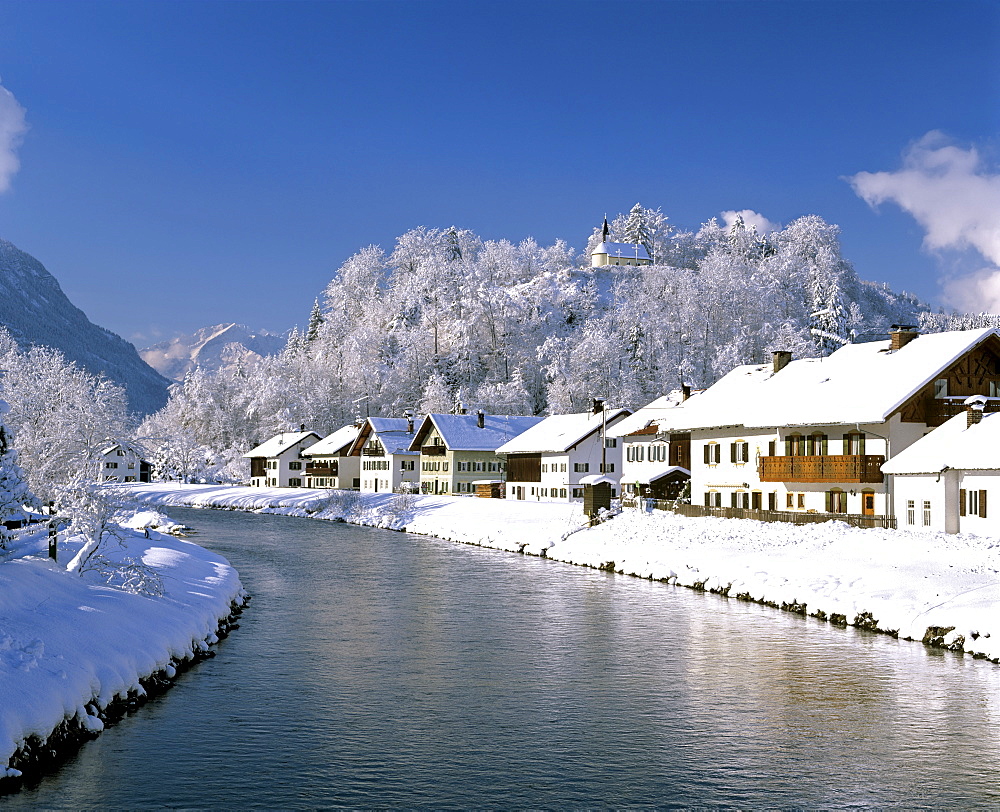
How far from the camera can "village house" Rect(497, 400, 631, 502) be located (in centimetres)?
9069

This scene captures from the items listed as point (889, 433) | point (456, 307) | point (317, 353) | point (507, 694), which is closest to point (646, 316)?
point (456, 307)

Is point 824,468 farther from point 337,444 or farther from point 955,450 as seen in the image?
point 337,444

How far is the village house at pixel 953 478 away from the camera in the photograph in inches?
1682

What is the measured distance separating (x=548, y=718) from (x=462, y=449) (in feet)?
282

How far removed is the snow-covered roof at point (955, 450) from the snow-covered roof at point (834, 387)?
384 cm

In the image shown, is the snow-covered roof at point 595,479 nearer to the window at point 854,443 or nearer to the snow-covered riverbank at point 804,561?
the snow-covered riverbank at point 804,561

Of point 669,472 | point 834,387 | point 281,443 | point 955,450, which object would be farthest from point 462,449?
point 955,450

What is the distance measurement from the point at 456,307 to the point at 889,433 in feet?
341

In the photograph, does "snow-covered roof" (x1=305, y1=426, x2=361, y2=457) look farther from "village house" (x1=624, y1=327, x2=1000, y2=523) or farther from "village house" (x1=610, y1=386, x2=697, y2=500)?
"village house" (x1=624, y1=327, x2=1000, y2=523)

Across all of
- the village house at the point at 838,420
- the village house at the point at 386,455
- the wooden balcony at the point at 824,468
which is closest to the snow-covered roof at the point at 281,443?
the village house at the point at 386,455

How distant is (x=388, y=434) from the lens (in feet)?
395

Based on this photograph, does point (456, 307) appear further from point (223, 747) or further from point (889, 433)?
point (223, 747)

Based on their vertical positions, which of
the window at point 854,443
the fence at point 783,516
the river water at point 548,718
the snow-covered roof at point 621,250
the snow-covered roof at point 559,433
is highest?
the snow-covered roof at point 621,250

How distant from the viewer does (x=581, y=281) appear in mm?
176750
